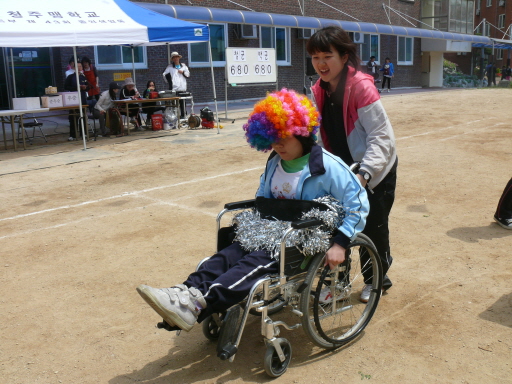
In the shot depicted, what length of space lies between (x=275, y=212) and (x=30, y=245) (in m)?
3.18

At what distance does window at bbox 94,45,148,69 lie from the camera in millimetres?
17125

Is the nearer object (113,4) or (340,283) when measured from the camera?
(340,283)

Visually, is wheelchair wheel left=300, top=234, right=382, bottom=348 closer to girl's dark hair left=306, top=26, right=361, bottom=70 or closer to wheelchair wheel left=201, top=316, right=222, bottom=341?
wheelchair wheel left=201, top=316, right=222, bottom=341

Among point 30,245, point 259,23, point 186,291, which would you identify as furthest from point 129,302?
point 259,23

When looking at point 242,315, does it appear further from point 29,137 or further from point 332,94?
point 29,137

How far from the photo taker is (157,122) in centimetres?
1352

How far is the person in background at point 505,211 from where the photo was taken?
5539mm

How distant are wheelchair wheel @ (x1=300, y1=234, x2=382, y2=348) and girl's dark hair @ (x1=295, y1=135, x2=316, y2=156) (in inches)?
24.0

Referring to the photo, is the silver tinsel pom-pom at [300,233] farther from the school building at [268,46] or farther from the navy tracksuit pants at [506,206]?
the school building at [268,46]

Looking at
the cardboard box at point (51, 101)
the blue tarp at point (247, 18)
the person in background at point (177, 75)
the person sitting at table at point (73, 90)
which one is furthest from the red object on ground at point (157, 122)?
the blue tarp at point (247, 18)

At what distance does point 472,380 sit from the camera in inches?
118

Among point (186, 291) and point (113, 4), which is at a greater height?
point (113, 4)

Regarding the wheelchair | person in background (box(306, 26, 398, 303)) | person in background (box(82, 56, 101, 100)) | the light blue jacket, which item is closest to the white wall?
person in background (box(82, 56, 101, 100))

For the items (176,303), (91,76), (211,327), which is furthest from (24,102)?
(176,303)
